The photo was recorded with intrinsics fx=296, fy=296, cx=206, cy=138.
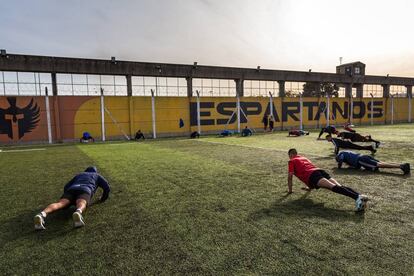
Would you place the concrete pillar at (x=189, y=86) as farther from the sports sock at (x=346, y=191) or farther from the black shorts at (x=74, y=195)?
the sports sock at (x=346, y=191)

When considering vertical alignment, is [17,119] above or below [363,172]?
above

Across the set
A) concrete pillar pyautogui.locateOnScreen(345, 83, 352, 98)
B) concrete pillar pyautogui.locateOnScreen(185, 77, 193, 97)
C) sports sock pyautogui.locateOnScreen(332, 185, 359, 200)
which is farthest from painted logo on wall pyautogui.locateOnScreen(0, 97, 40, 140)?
concrete pillar pyautogui.locateOnScreen(345, 83, 352, 98)

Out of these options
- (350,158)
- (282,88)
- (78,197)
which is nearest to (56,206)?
(78,197)

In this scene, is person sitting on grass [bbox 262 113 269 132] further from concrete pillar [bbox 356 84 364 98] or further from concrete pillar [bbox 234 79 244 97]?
concrete pillar [bbox 356 84 364 98]

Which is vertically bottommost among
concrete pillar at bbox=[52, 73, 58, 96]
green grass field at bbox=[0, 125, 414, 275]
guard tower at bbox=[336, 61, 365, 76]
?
green grass field at bbox=[0, 125, 414, 275]

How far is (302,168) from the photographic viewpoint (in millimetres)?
5582

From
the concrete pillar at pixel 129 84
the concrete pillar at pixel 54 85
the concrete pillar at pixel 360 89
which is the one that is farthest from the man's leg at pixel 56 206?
the concrete pillar at pixel 360 89

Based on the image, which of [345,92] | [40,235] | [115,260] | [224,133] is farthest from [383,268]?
[345,92]

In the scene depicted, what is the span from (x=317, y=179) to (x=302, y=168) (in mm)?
392

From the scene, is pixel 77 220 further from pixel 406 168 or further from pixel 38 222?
pixel 406 168

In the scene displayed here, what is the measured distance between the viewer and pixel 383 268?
9.57 ft

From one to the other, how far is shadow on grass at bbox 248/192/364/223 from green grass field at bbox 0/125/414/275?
0.05ft

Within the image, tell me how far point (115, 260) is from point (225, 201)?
2504mm

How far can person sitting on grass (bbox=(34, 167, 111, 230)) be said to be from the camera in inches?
167
